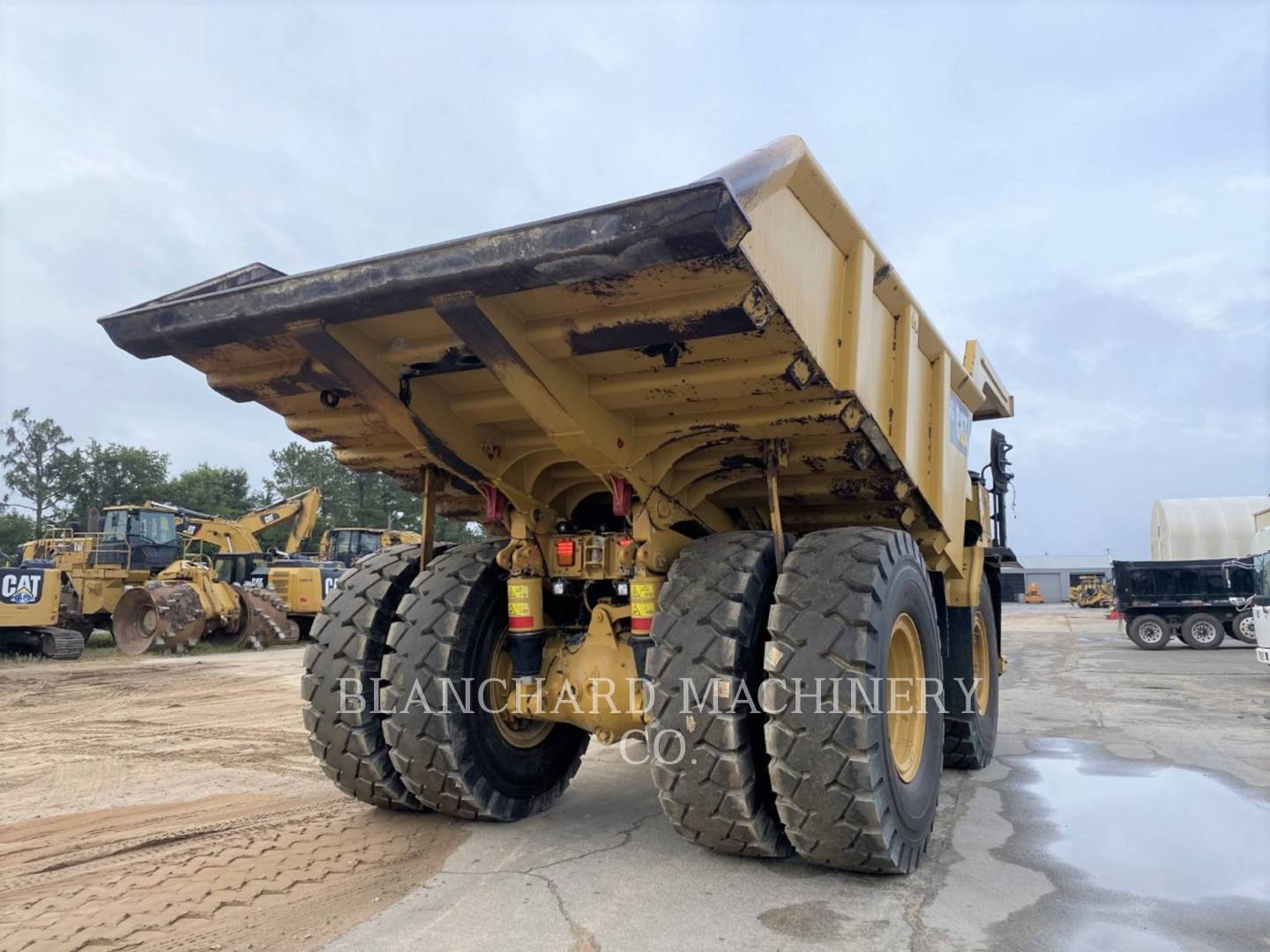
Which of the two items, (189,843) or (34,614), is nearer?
(189,843)

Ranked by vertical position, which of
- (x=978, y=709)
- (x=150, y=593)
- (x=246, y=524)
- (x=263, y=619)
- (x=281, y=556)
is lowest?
(x=978, y=709)

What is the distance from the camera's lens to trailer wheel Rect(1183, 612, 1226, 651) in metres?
19.3

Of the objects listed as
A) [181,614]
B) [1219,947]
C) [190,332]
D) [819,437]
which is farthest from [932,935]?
[181,614]

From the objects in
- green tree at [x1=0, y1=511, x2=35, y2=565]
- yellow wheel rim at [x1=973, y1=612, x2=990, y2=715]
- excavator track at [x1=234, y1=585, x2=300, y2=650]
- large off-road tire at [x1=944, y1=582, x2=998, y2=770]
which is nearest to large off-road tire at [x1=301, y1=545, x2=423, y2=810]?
large off-road tire at [x1=944, y1=582, x2=998, y2=770]

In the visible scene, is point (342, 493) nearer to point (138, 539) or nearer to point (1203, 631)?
point (138, 539)

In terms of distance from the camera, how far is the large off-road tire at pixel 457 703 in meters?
4.36

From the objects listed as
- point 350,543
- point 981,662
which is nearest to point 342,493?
point 350,543

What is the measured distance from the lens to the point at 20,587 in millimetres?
15336

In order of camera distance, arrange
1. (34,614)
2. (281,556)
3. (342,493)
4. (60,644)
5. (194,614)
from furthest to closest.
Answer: (342,493), (281,556), (194,614), (60,644), (34,614)

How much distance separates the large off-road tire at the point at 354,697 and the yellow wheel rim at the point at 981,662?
399cm

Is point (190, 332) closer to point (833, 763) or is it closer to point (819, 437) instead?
point (819, 437)

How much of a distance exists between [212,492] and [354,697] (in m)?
65.4

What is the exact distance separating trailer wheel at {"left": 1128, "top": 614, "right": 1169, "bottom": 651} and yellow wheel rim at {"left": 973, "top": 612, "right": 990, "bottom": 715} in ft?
49.3

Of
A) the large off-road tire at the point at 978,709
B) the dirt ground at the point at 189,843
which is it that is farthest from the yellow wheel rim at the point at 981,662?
the dirt ground at the point at 189,843
